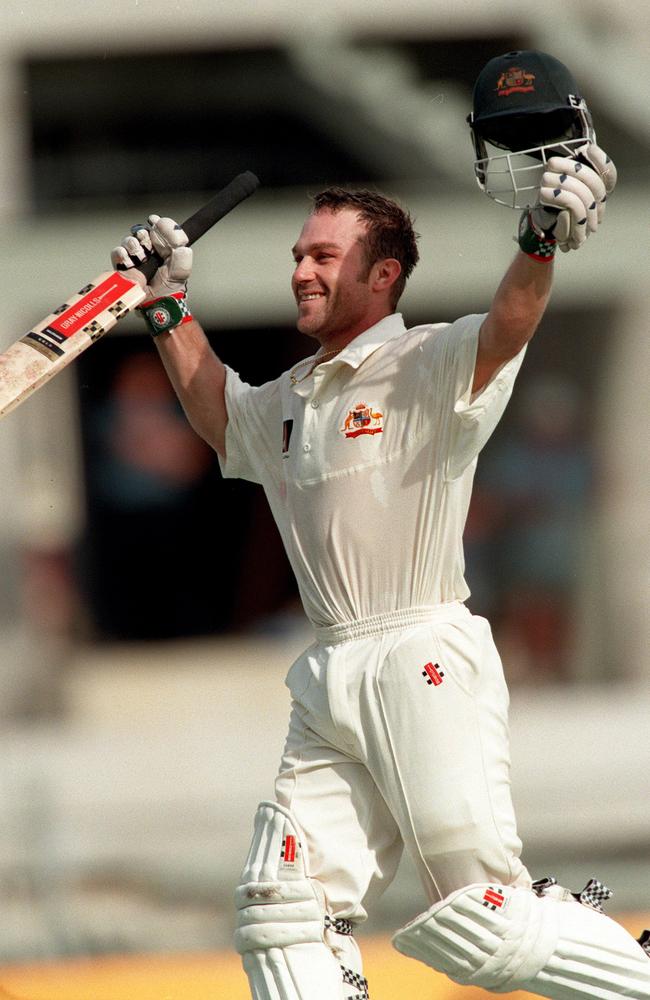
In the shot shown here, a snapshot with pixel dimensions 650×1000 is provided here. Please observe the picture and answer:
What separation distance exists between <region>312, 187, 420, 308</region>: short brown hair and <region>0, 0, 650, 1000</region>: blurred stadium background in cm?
407

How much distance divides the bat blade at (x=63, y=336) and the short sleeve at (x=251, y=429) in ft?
0.93

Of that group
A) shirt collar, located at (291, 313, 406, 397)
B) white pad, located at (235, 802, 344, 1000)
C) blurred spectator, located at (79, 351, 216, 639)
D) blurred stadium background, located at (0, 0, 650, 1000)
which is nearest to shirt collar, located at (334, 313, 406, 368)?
shirt collar, located at (291, 313, 406, 397)

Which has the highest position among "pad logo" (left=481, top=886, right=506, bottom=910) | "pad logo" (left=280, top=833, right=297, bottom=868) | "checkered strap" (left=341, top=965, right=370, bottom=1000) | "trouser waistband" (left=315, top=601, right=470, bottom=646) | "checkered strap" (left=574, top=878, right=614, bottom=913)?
"trouser waistband" (left=315, top=601, right=470, bottom=646)

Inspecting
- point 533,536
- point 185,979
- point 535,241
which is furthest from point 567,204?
point 533,536

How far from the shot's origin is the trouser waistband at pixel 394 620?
321cm

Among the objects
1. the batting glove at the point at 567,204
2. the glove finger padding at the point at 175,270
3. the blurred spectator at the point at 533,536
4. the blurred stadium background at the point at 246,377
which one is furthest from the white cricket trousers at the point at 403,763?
the blurred spectator at the point at 533,536

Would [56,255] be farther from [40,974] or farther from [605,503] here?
[40,974]

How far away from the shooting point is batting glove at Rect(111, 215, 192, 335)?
11.4 ft

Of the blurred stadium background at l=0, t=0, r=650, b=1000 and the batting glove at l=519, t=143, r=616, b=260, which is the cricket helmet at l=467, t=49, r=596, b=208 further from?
the blurred stadium background at l=0, t=0, r=650, b=1000

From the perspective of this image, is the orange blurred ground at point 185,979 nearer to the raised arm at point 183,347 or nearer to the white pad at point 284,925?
the white pad at point 284,925

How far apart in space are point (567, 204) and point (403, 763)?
0.99 m

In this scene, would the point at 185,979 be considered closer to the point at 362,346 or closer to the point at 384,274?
the point at 362,346

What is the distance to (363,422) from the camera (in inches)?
128

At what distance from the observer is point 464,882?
122 inches
